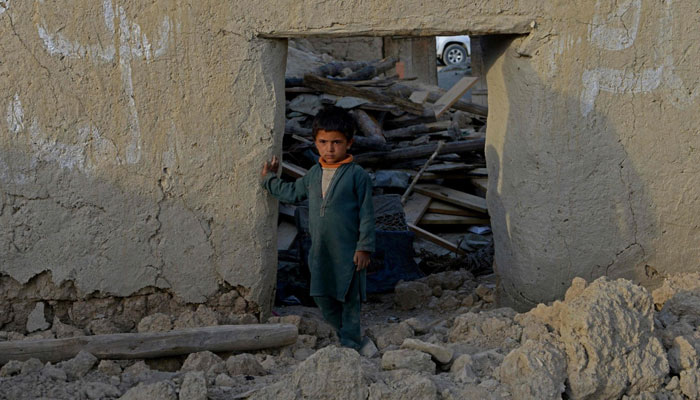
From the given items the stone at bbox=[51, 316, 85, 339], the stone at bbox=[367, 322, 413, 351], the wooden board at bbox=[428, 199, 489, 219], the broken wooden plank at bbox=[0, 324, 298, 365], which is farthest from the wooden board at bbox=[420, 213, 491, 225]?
the stone at bbox=[51, 316, 85, 339]

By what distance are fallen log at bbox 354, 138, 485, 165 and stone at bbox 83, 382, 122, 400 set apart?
426cm

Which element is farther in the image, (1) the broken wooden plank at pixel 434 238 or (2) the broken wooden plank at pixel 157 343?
(1) the broken wooden plank at pixel 434 238

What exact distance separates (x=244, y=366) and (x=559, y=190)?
183 cm

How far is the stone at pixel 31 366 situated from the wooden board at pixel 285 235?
8.09ft

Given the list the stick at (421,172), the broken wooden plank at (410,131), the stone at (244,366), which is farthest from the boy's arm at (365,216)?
the broken wooden plank at (410,131)

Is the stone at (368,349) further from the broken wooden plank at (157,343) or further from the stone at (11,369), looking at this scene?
the stone at (11,369)

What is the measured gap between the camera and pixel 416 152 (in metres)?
7.56

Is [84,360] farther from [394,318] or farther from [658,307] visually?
[658,307]

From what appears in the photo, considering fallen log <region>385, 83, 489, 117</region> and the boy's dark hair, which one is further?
fallen log <region>385, 83, 489, 117</region>

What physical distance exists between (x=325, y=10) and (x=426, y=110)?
4178 mm

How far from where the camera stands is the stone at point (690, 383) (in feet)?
10.4

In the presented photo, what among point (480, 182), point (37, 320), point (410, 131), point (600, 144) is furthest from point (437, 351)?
point (410, 131)

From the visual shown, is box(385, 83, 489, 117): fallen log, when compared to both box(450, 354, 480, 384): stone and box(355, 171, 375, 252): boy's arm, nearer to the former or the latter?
box(355, 171, 375, 252): boy's arm

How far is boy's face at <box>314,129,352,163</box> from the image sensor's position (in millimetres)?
3783
